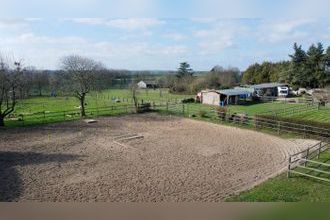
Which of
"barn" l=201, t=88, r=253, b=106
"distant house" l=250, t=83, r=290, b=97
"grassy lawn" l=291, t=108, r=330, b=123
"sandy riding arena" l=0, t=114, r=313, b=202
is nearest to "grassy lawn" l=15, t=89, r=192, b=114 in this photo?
"barn" l=201, t=88, r=253, b=106

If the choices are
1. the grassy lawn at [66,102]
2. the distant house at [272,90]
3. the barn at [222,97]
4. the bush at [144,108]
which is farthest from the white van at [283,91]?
the bush at [144,108]

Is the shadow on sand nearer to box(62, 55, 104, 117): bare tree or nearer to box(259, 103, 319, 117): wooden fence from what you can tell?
box(62, 55, 104, 117): bare tree

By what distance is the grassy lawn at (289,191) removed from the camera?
6.50 metres

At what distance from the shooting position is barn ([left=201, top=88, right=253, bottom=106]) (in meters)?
25.1

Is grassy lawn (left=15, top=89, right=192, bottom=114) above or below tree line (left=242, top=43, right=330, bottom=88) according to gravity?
below

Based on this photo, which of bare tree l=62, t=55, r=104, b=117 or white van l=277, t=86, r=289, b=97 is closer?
bare tree l=62, t=55, r=104, b=117

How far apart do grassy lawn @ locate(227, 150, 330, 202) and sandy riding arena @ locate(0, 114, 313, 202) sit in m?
0.41

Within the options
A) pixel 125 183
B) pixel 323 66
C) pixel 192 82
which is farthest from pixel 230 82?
pixel 125 183

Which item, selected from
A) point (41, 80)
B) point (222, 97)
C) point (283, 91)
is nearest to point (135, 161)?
point (222, 97)

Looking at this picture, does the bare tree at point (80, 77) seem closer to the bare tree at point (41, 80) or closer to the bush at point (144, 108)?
the bush at point (144, 108)

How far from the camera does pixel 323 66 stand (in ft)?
112

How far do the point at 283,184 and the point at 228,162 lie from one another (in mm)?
2253

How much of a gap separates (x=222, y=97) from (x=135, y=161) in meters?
16.9

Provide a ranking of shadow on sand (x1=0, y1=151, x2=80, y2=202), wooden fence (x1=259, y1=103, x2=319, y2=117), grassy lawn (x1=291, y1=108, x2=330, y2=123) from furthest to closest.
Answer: wooden fence (x1=259, y1=103, x2=319, y2=117), grassy lawn (x1=291, y1=108, x2=330, y2=123), shadow on sand (x1=0, y1=151, x2=80, y2=202)
